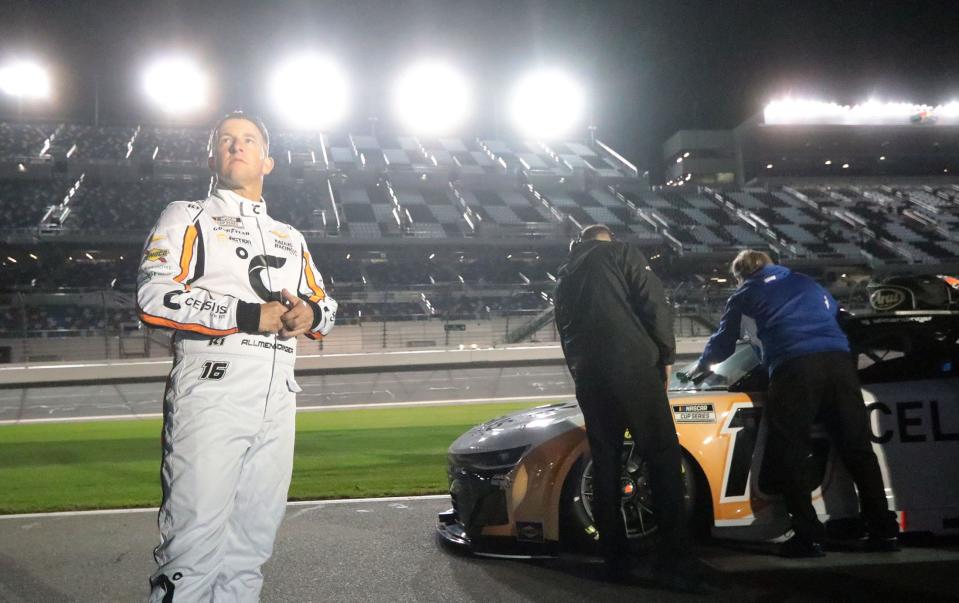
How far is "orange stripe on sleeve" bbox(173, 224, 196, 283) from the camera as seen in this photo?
2.00m

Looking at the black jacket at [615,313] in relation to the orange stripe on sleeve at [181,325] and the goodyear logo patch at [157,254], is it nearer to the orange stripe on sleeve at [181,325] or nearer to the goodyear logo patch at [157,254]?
the orange stripe on sleeve at [181,325]

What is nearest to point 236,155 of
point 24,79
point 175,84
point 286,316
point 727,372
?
point 286,316

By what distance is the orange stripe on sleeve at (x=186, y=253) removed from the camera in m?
2.00

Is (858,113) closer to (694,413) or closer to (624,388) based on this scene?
(694,413)

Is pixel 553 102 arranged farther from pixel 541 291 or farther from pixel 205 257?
pixel 205 257

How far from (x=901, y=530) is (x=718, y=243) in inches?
1319

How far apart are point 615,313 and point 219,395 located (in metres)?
1.79

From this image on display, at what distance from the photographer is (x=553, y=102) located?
46.9m

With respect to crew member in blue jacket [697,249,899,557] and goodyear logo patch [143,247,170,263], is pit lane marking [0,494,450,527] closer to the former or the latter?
crew member in blue jacket [697,249,899,557]

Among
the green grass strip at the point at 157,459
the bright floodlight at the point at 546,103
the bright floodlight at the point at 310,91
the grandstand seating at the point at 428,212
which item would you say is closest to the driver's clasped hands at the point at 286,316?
the green grass strip at the point at 157,459

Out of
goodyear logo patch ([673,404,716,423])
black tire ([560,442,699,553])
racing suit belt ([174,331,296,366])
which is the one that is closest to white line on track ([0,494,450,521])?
black tire ([560,442,699,553])

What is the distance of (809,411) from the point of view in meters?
3.23

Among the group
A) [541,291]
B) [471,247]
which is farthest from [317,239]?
[541,291]

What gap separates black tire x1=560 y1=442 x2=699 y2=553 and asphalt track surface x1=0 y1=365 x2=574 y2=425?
936cm
